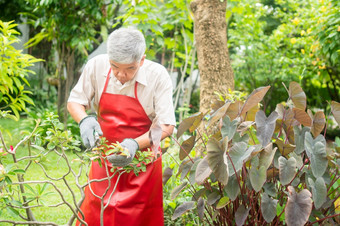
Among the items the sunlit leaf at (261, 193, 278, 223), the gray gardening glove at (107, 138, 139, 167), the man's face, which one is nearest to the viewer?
the sunlit leaf at (261, 193, 278, 223)

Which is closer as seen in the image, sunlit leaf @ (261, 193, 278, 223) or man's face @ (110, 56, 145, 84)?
sunlit leaf @ (261, 193, 278, 223)

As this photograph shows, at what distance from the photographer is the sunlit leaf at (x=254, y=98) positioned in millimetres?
1926

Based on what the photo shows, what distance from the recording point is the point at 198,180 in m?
1.75

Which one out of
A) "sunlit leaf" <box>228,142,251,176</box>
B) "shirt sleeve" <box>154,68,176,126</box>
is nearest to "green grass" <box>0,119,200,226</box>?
"shirt sleeve" <box>154,68,176,126</box>

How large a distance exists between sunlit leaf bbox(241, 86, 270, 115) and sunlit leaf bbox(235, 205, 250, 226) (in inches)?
17.9

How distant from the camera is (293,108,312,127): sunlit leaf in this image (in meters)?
1.94

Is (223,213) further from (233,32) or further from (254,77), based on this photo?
(254,77)

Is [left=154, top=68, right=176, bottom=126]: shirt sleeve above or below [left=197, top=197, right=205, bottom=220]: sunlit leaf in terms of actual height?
above

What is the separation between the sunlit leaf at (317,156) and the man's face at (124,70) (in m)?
0.96

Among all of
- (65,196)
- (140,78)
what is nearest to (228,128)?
(140,78)

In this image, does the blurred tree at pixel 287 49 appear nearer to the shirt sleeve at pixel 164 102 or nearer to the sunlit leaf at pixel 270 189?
the shirt sleeve at pixel 164 102

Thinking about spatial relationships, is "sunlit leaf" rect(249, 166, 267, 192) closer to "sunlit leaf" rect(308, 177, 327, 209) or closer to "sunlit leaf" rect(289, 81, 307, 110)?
"sunlit leaf" rect(308, 177, 327, 209)

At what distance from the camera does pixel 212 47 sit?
14.1ft

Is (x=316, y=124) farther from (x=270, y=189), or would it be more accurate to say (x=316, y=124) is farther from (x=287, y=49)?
(x=287, y=49)
